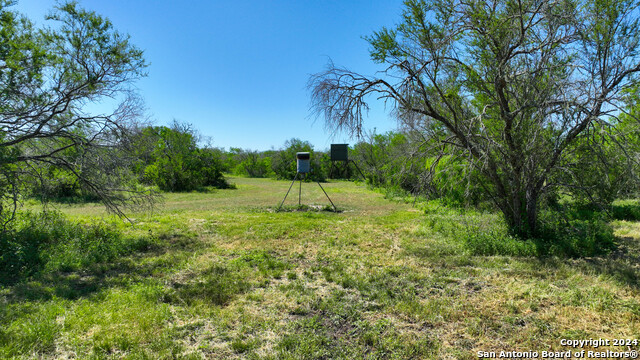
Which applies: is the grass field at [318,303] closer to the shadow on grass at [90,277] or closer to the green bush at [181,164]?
the shadow on grass at [90,277]

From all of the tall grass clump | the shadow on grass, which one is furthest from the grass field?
the tall grass clump

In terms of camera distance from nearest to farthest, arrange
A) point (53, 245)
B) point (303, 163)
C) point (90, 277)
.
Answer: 1. point (90, 277)
2. point (53, 245)
3. point (303, 163)

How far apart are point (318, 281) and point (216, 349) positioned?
7.25ft

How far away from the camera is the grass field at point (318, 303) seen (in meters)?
3.23

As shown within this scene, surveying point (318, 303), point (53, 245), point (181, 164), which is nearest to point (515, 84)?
point (318, 303)

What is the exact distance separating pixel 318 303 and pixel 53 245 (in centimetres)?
578

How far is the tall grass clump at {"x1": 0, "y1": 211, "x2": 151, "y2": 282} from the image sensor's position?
5520mm

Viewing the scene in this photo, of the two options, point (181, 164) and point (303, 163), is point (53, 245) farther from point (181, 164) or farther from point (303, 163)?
point (181, 164)

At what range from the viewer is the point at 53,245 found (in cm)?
645

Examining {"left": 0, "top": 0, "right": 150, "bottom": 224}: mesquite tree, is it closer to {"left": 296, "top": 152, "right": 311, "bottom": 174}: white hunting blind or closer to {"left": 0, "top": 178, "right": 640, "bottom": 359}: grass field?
{"left": 0, "top": 178, "right": 640, "bottom": 359}: grass field

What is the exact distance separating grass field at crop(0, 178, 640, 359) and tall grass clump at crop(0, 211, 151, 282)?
0.25 metres

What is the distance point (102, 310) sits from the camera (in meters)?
3.92

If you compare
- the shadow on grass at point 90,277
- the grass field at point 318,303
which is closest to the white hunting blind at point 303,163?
the grass field at point 318,303

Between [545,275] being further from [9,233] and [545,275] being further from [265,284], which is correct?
[9,233]
